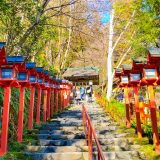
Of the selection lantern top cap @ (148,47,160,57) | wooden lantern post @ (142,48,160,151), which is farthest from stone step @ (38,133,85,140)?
lantern top cap @ (148,47,160,57)

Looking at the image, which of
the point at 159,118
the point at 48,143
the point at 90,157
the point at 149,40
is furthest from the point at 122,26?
the point at 90,157

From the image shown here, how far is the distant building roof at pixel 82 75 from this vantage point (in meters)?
31.5

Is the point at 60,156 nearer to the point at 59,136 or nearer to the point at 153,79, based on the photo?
the point at 59,136

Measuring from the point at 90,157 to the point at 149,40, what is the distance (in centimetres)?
1017

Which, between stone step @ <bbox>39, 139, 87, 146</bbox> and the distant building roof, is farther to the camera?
the distant building roof

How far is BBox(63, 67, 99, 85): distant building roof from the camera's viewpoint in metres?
31.5

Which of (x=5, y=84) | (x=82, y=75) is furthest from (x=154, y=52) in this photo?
(x=82, y=75)

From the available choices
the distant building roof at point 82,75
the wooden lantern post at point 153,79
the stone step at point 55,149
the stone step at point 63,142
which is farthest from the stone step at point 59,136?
the distant building roof at point 82,75

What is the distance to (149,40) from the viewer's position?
15.9 meters

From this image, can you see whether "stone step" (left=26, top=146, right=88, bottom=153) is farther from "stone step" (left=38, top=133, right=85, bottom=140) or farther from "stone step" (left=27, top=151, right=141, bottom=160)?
→ "stone step" (left=38, top=133, right=85, bottom=140)

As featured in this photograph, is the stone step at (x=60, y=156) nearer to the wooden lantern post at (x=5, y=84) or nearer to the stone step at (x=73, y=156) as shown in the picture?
the stone step at (x=73, y=156)

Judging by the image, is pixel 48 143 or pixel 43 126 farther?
pixel 43 126

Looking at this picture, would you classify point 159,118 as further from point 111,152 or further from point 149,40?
point 111,152

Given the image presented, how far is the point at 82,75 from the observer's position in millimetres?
31641
